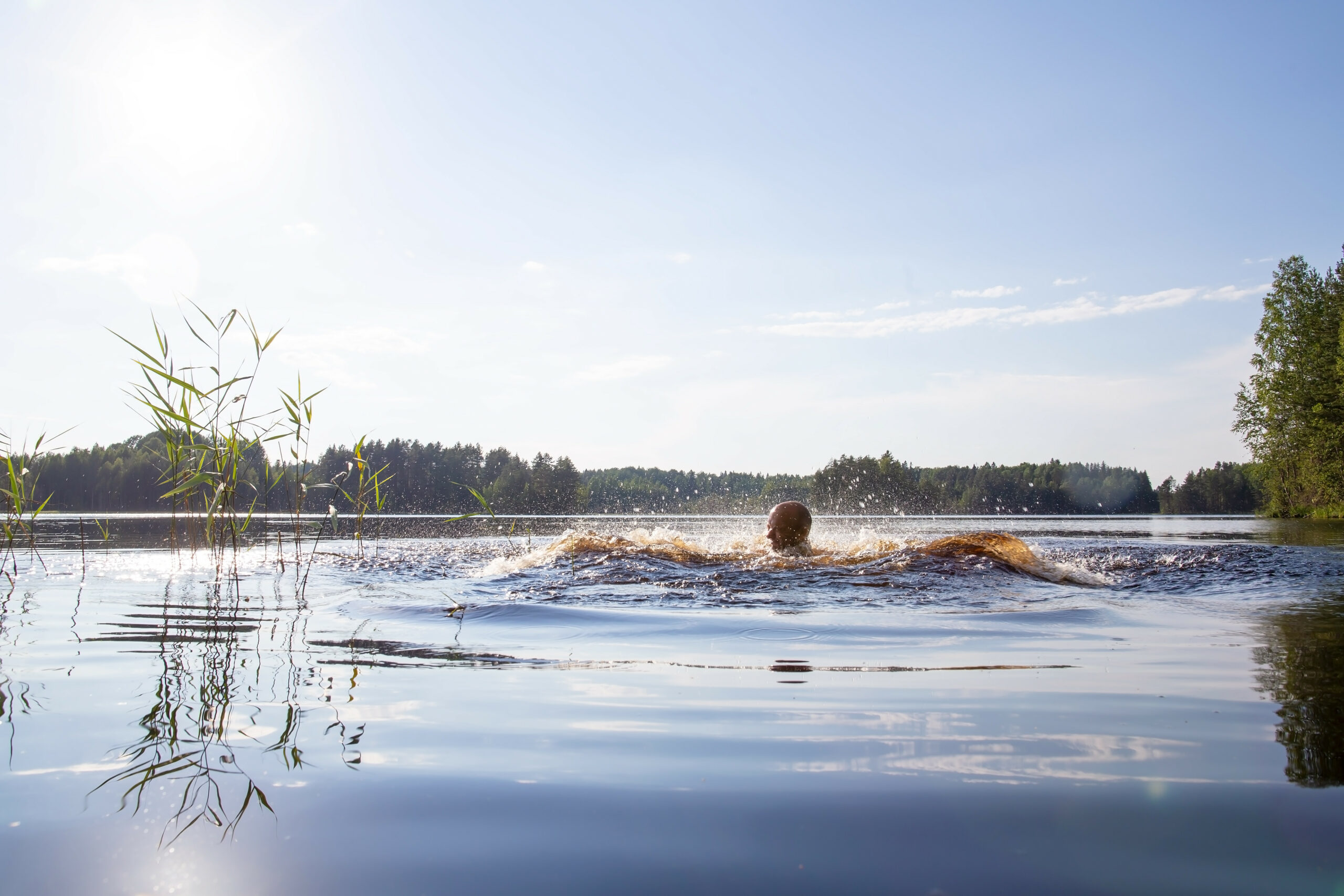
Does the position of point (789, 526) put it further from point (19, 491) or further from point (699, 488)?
point (699, 488)

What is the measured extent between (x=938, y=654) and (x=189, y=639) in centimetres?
427

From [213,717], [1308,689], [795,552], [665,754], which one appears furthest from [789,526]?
[213,717]

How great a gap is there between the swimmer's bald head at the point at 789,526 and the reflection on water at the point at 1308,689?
263 inches

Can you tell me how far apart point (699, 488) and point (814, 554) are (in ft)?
401

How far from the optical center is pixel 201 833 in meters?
1.54

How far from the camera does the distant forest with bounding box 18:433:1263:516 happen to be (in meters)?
62.0

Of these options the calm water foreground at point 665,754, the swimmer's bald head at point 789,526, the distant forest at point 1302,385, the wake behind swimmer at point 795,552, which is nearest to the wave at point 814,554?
the wake behind swimmer at point 795,552

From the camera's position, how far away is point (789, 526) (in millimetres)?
11727

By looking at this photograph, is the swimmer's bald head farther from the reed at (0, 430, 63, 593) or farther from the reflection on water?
the reed at (0, 430, 63, 593)

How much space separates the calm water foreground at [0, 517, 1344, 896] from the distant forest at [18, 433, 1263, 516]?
50874 mm

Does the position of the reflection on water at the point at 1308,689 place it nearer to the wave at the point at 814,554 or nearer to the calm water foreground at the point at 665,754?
the calm water foreground at the point at 665,754

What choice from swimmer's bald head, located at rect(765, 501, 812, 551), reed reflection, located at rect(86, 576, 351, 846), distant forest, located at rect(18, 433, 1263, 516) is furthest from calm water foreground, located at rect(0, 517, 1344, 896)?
distant forest, located at rect(18, 433, 1263, 516)

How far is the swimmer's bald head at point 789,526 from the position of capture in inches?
462

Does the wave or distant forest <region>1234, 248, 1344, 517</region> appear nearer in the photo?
the wave
